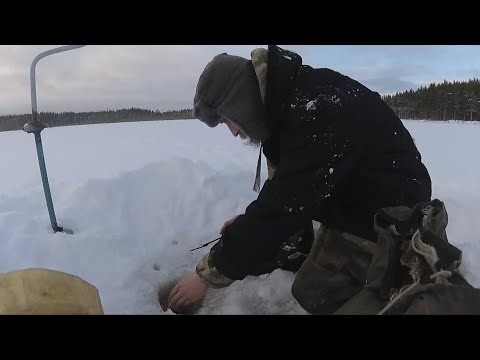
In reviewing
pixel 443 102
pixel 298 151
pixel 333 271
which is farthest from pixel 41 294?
pixel 443 102

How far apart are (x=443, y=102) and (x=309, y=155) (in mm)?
62246

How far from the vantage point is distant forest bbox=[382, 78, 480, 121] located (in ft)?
167

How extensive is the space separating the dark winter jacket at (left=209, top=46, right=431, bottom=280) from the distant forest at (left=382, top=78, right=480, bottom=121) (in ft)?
169

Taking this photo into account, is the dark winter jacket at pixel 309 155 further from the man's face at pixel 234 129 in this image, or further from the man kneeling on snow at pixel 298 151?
the man's face at pixel 234 129

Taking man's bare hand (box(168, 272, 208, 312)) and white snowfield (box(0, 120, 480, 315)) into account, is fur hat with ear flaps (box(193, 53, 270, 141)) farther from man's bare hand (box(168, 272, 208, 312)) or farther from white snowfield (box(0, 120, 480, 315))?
white snowfield (box(0, 120, 480, 315))

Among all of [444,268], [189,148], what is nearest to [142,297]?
[444,268]

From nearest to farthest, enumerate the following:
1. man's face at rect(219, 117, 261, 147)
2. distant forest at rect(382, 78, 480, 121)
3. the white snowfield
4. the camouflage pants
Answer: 1. man's face at rect(219, 117, 261, 147)
2. the camouflage pants
3. the white snowfield
4. distant forest at rect(382, 78, 480, 121)

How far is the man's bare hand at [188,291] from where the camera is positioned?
166cm

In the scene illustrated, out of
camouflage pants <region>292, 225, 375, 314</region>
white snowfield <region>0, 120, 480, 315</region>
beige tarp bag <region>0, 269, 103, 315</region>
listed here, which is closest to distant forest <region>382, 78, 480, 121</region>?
white snowfield <region>0, 120, 480, 315</region>

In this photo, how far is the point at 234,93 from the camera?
5.24 feet

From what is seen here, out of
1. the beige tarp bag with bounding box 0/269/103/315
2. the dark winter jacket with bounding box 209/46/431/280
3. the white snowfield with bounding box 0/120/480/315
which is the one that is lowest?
the white snowfield with bounding box 0/120/480/315

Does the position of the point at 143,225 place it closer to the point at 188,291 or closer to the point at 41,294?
the point at 188,291

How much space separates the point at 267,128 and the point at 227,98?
0.67 ft
